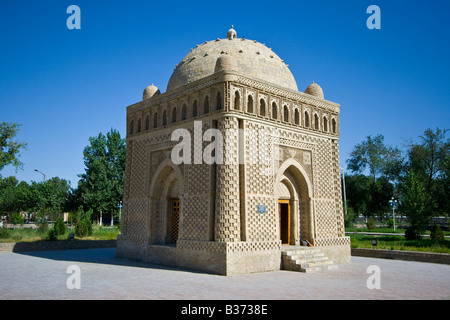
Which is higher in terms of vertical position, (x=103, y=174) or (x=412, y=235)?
(x=103, y=174)

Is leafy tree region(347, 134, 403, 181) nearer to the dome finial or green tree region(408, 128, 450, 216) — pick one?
green tree region(408, 128, 450, 216)

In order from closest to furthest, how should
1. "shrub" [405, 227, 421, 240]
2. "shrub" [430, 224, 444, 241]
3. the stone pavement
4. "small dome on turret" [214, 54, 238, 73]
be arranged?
the stone pavement
"small dome on turret" [214, 54, 238, 73]
"shrub" [430, 224, 444, 241]
"shrub" [405, 227, 421, 240]

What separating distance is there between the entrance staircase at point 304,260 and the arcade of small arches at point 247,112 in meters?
4.47

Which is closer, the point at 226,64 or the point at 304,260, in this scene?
the point at 304,260

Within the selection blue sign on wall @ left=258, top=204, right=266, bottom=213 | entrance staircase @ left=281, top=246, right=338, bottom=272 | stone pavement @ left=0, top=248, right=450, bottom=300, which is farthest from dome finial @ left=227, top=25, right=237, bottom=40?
stone pavement @ left=0, top=248, right=450, bottom=300

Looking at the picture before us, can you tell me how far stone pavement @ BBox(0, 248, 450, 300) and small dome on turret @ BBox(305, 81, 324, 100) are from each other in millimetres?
6720

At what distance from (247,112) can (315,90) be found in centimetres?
441

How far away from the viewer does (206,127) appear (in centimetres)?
1195

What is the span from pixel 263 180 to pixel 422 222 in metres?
15.4

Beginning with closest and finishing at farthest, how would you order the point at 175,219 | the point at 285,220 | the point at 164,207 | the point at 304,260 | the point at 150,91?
the point at 304,260, the point at 285,220, the point at 164,207, the point at 175,219, the point at 150,91

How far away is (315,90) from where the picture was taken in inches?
585

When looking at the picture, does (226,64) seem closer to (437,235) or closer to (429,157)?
(437,235)

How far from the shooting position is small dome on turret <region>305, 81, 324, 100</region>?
582 inches

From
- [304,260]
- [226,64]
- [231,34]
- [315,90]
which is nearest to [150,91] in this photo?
[231,34]
